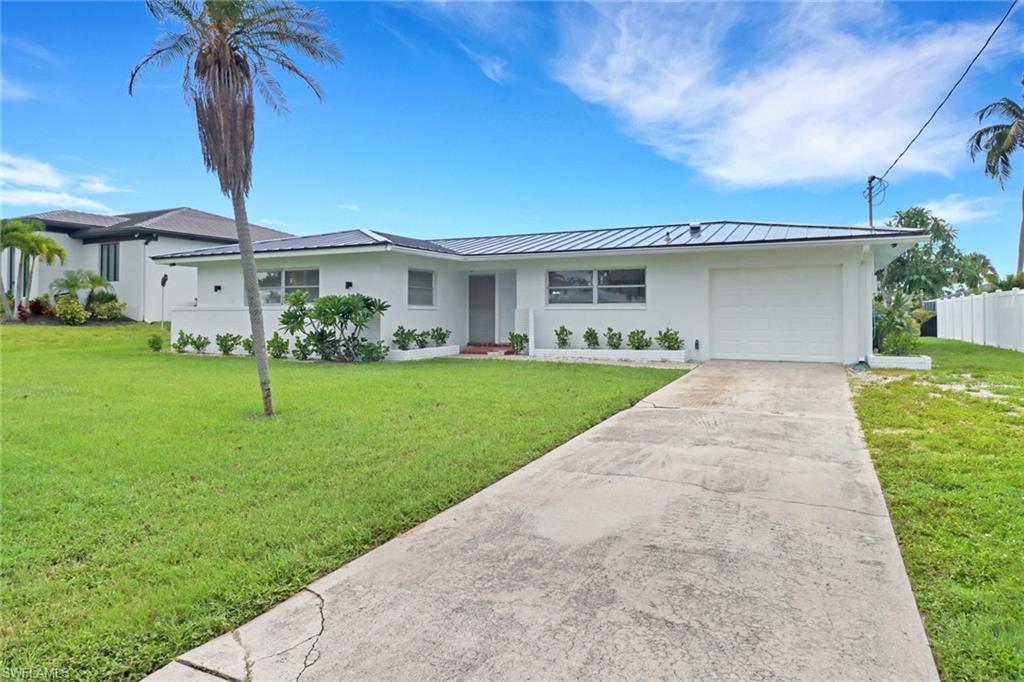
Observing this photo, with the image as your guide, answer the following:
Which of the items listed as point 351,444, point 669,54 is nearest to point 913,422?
point 351,444

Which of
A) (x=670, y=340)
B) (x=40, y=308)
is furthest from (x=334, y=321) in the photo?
(x=40, y=308)

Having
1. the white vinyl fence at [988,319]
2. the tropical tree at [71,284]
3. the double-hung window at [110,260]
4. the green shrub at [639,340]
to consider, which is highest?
the double-hung window at [110,260]

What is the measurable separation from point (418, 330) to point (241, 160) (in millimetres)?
8817

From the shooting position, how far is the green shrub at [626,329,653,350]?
582 inches

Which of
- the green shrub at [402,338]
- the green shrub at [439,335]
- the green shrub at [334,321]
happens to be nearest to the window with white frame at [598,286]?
the green shrub at [439,335]

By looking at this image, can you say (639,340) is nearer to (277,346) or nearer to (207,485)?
(277,346)

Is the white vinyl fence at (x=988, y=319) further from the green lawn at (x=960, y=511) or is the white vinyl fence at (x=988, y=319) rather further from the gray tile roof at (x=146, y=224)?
the gray tile roof at (x=146, y=224)

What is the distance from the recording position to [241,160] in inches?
298

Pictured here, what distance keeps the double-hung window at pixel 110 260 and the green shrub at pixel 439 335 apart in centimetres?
1842

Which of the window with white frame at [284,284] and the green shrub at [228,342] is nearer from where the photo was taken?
the window with white frame at [284,284]

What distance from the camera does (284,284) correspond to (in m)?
16.8

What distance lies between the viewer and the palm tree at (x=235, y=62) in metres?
7.19

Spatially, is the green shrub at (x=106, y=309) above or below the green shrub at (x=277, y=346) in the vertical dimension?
above

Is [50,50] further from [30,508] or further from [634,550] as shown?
[634,550]
